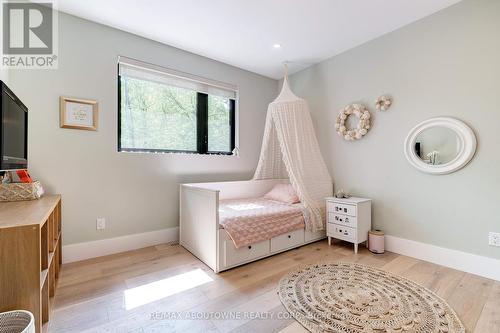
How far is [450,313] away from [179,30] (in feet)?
11.0

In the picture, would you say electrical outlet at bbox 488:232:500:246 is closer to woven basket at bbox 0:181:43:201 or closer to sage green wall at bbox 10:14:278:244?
sage green wall at bbox 10:14:278:244

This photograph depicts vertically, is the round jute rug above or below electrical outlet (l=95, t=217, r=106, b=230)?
below

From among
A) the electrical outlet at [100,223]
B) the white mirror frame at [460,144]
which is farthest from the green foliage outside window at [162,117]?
the white mirror frame at [460,144]

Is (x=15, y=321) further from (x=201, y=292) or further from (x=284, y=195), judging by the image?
(x=284, y=195)

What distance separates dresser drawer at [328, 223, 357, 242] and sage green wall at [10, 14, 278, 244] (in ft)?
6.04

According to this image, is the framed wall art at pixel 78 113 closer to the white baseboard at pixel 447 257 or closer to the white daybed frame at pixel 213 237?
the white daybed frame at pixel 213 237

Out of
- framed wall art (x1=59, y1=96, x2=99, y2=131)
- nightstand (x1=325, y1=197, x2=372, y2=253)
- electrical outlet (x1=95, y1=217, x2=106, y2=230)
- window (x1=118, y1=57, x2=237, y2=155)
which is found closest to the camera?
framed wall art (x1=59, y1=96, x2=99, y2=131)

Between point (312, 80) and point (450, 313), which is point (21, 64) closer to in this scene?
point (312, 80)

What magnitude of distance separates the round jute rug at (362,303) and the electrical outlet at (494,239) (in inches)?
32.1

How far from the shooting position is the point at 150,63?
8.67 feet

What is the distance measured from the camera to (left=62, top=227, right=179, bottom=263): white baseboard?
→ 7.25 ft

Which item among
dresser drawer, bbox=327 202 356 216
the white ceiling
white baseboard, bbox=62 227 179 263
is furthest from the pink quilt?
the white ceiling

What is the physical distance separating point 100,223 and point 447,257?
137 inches

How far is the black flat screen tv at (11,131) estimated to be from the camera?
122cm
